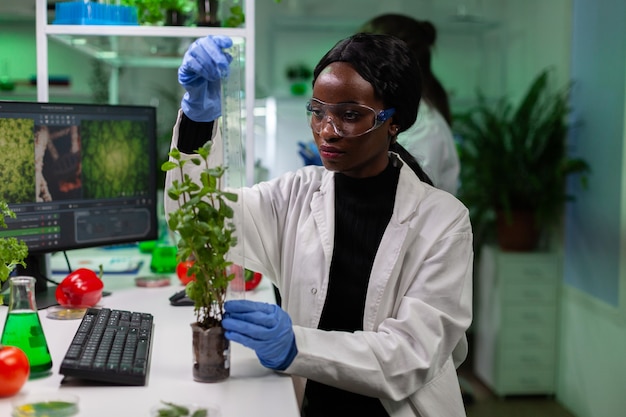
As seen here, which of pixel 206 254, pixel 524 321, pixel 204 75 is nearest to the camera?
pixel 206 254

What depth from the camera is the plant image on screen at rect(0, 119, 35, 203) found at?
1822 mm

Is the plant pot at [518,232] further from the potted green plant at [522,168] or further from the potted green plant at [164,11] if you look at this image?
the potted green plant at [164,11]

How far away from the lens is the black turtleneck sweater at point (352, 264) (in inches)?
59.9

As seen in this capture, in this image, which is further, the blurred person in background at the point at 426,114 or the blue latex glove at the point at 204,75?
the blurred person in background at the point at 426,114

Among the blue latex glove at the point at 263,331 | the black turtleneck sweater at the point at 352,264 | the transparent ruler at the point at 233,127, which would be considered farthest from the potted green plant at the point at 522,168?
the blue latex glove at the point at 263,331

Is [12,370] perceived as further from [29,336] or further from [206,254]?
[206,254]

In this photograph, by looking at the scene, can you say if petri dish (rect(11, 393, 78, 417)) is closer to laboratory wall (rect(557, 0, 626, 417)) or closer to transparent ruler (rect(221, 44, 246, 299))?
transparent ruler (rect(221, 44, 246, 299))

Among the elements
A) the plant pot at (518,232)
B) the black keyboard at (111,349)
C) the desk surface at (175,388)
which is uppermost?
the black keyboard at (111,349)

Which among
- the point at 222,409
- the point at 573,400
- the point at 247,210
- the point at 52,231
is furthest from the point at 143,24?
the point at 573,400

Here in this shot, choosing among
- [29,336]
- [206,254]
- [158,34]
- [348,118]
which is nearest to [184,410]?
[206,254]

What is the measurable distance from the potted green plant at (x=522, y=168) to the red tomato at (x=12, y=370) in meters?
2.88

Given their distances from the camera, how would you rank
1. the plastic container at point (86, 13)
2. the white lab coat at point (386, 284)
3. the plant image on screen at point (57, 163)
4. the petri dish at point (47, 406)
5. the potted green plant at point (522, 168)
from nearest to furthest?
the petri dish at point (47, 406) < the white lab coat at point (386, 284) < the plant image on screen at point (57, 163) < the plastic container at point (86, 13) < the potted green plant at point (522, 168)

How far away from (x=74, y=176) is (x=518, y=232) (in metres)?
2.53

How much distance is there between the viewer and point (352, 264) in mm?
1550
